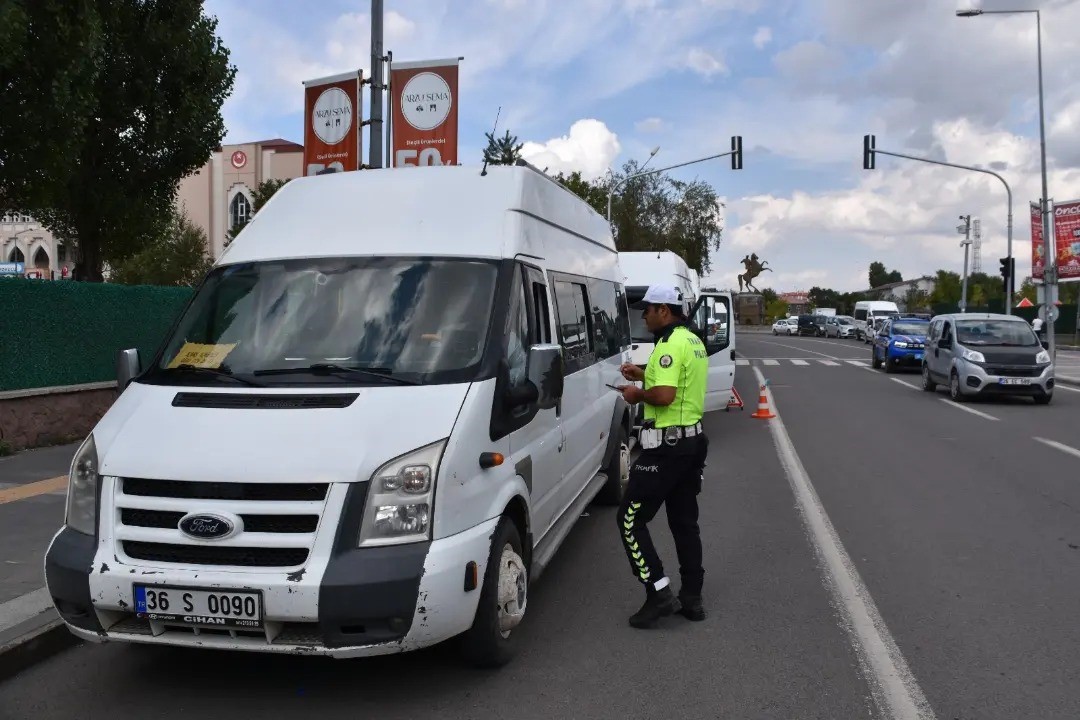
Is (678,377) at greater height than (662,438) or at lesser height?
greater

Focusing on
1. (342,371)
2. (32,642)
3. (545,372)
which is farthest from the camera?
(32,642)

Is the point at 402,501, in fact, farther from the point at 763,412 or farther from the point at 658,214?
the point at 658,214

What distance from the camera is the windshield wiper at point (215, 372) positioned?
437 centimetres

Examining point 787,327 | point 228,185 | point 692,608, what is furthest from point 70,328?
point 787,327

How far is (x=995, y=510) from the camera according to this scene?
819cm

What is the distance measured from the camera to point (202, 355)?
15.5 feet

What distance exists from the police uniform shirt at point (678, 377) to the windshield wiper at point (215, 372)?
2.03 m

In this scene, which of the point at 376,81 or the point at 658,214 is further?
the point at 658,214

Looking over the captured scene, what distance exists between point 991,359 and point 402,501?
16661mm

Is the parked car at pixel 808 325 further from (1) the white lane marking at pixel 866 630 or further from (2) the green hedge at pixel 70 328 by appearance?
(1) the white lane marking at pixel 866 630

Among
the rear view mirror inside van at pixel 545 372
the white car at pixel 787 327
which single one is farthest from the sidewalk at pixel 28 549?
the white car at pixel 787 327

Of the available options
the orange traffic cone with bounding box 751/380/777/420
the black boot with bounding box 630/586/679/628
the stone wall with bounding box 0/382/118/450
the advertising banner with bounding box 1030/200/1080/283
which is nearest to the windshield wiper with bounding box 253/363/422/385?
the black boot with bounding box 630/586/679/628

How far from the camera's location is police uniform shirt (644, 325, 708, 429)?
5047 millimetres

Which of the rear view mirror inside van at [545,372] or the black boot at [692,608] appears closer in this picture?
the rear view mirror inside van at [545,372]
